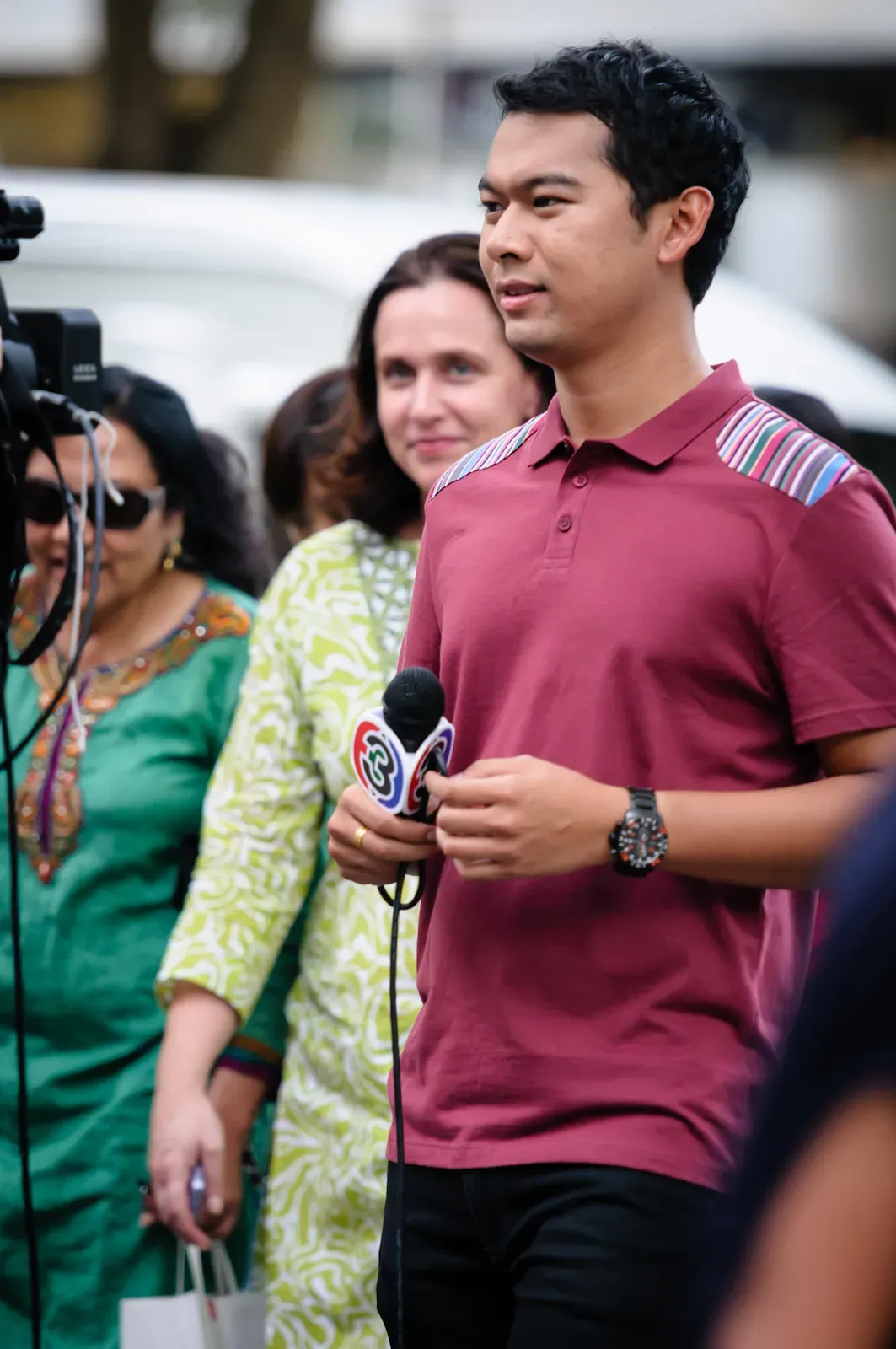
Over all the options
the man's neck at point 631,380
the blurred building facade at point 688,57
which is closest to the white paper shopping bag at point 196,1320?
the man's neck at point 631,380

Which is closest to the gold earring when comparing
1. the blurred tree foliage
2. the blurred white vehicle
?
the blurred white vehicle

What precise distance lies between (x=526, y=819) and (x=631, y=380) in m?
0.50

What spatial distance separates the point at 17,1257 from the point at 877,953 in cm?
271

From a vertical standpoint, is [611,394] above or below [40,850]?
above

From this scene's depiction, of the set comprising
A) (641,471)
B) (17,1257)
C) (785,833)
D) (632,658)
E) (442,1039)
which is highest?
(641,471)

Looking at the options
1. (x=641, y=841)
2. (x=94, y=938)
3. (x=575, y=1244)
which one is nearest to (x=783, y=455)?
(x=641, y=841)

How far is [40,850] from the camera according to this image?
3479mm

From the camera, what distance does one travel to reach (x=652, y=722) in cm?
210

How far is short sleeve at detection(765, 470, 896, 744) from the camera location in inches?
80.5

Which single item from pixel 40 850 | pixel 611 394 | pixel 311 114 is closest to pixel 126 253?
pixel 40 850

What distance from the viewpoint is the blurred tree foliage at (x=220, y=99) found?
1330cm

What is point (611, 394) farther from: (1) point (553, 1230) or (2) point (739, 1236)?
(2) point (739, 1236)

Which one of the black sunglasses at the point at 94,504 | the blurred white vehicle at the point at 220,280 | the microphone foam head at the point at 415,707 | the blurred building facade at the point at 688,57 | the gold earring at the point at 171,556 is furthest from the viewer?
the blurred building facade at the point at 688,57

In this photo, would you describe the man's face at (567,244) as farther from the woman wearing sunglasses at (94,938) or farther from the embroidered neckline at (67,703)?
the embroidered neckline at (67,703)
